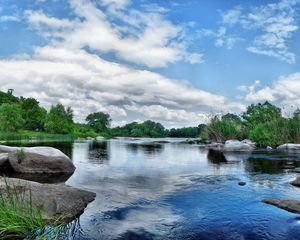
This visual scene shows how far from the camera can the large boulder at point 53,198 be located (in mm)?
11516

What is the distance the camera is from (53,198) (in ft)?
40.3

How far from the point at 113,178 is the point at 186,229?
11567 mm

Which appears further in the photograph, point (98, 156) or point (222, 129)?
point (222, 129)

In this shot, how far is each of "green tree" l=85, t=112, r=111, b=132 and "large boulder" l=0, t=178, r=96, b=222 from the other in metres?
163

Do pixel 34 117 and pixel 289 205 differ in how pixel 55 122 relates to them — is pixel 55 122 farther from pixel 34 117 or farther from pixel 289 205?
pixel 289 205

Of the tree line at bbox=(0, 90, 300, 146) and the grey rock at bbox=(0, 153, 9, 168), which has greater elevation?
the tree line at bbox=(0, 90, 300, 146)

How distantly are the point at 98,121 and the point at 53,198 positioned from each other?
557ft

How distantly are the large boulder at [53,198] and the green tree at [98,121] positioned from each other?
163200mm

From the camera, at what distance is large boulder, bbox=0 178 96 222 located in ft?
37.8

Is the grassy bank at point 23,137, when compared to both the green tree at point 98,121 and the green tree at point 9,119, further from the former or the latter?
the green tree at point 98,121

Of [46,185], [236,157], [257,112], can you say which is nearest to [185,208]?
[46,185]

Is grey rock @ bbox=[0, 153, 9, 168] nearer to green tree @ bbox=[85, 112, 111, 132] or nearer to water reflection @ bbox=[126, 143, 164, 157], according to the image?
water reflection @ bbox=[126, 143, 164, 157]

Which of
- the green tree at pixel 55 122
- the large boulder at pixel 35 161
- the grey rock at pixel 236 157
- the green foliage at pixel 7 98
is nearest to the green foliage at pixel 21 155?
the large boulder at pixel 35 161

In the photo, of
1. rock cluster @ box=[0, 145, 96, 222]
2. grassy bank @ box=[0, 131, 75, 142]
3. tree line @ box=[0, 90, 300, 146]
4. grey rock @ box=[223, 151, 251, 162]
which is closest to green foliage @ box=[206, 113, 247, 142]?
tree line @ box=[0, 90, 300, 146]
